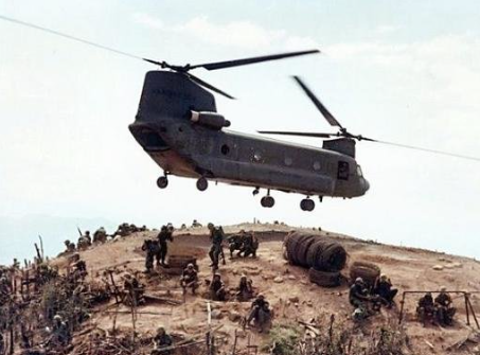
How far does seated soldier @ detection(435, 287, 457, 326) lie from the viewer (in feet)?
54.6

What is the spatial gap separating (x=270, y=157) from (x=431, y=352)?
11.4 m

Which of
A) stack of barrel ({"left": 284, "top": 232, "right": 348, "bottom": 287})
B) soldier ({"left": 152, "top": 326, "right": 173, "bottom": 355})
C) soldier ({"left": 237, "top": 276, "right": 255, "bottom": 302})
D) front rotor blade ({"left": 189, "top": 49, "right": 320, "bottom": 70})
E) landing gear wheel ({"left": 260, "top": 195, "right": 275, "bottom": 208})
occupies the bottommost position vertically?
soldier ({"left": 152, "top": 326, "right": 173, "bottom": 355})

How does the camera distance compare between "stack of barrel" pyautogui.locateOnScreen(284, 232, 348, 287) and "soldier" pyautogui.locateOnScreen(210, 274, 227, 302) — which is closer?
"soldier" pyautogui.locateOnScreen(210, 274, 227, 302)

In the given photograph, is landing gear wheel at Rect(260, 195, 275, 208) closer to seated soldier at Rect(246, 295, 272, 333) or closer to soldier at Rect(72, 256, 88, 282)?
soldier at Rect(72, 256, 88, 282)

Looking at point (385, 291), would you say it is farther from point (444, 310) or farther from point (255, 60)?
point (255, 60)

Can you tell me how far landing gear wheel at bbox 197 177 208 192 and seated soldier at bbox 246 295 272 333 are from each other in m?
7.59

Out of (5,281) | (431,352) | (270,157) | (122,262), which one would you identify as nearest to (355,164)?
(270,157)

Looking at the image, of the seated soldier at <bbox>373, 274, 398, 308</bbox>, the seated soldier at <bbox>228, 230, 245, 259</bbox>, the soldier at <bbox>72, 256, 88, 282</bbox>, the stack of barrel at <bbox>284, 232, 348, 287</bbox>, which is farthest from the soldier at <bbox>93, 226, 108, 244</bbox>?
the seated soldier at <bbox>373, 274, 398, 308</bbox>

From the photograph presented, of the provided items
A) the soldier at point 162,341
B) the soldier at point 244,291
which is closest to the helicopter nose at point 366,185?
the soldier at point 244,291

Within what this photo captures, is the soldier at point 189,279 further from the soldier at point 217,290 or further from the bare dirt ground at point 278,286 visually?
the soldier at point 217,290

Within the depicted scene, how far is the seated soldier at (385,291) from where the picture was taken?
17.5 metres

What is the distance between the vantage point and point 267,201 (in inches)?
1032

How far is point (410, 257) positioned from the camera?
2292 cm

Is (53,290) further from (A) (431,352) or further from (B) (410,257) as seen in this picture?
(B) (410,257)
